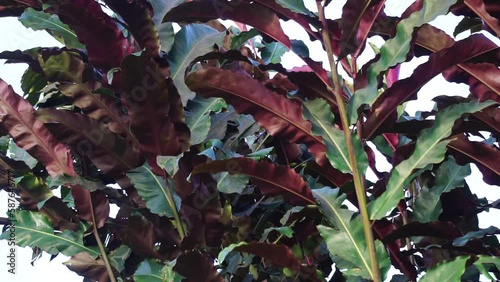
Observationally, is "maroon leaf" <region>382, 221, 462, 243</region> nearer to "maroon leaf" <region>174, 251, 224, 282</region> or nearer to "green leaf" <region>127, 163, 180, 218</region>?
"maroon leaf" <region>174, 251, 224, 282</region>

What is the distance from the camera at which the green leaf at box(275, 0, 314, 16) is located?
1603 millimetres

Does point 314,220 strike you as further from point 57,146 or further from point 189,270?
point 57,146

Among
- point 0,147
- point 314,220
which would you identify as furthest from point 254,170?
point 0,147

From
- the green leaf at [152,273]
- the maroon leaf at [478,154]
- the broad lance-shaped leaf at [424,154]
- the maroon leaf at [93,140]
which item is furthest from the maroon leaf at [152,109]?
the maroon leaf at [478,154]

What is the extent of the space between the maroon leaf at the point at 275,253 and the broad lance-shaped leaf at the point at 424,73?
13.0 inches

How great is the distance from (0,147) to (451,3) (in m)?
1.49

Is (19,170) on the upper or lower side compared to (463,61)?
lower

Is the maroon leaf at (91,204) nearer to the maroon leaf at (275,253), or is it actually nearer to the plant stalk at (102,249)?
the plant stalk at (102,249)

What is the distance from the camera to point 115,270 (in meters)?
1.82

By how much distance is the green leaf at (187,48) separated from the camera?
1.77m

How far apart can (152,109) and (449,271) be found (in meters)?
0.78

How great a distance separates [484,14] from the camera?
66.2 inches

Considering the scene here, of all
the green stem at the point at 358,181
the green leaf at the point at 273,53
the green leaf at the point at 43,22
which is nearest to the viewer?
the green stem at the point at 358,181

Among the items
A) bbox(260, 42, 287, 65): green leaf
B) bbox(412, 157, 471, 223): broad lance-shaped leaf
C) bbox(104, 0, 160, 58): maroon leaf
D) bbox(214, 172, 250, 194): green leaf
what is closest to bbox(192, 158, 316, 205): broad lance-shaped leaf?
bbox(214, 172, 250, 194): green leaf
